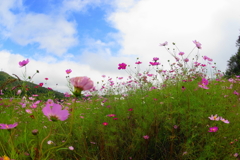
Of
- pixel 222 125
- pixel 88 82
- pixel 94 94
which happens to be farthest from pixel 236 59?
pixel 88 82

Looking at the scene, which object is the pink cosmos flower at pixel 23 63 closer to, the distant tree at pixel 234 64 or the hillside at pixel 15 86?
the hillside at pixel 15 86

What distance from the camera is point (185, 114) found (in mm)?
1760

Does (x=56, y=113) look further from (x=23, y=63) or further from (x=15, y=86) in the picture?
(x=15, y=86)

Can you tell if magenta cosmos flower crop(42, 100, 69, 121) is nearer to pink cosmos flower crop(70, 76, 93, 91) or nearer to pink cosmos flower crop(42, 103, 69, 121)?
pink cosmos flower crop(42, 103, 69, 121)

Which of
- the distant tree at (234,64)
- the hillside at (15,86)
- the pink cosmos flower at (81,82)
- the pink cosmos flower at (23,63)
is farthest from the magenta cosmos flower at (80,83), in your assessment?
the distant tree at (234,64)

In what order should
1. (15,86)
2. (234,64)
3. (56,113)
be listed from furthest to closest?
1. (234,64)
2. (15,86)
3. (56,113)

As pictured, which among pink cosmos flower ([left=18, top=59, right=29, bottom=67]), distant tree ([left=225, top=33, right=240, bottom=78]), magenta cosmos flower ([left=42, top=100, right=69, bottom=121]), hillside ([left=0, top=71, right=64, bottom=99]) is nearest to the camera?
magenta cosmos flower ([left=42, top=100, right=69, bottom=121])

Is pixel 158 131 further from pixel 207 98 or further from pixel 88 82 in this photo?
pixel 88 82

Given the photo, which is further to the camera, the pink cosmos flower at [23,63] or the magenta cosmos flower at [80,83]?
the pink cosmos flower at [23,63]

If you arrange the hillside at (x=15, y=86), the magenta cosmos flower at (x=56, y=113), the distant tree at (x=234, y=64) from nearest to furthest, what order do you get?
1. the magenta cosmos flower at (x=56, y=113)
2. the hillside at (x=15, y=86)
3. the distant tree at (x=234, y=64)

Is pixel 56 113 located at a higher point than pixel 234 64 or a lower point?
lower

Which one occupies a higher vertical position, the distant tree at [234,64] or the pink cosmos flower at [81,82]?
the distant tree at [234,64]

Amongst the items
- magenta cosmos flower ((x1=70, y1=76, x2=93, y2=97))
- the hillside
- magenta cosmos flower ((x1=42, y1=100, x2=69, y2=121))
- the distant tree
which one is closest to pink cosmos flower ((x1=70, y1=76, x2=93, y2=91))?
magenta cosmos flower ((x1=70, y1=76, x2=93, y2=97))

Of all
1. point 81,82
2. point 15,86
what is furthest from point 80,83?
point 15,86
